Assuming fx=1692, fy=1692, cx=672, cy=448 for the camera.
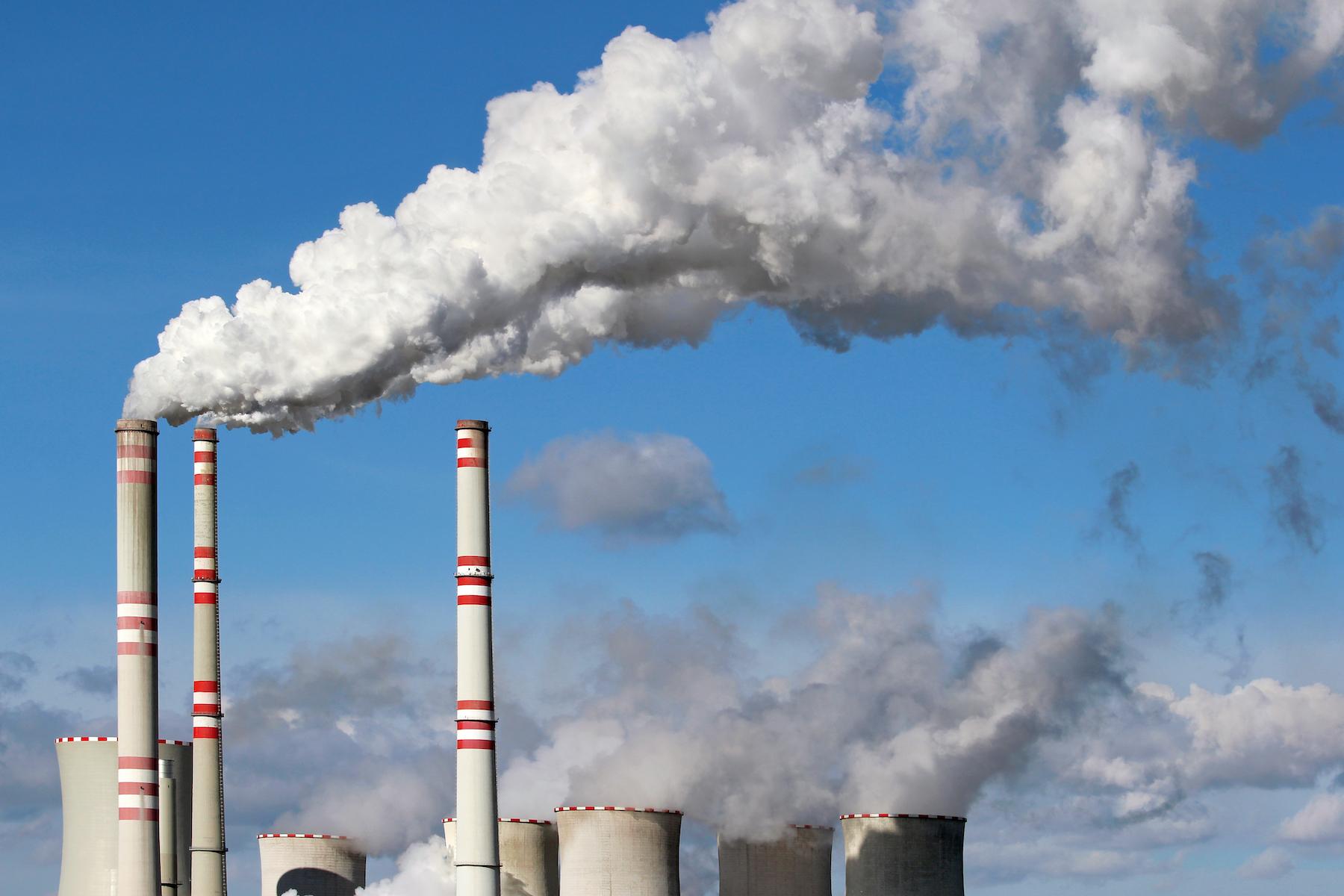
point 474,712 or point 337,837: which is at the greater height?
point 474,712

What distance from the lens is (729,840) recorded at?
127 feet

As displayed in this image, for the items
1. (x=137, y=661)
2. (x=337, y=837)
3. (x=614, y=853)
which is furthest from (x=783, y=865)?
(x=137, y=661)

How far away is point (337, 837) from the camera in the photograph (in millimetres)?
40281

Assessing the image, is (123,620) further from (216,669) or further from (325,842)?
(325,842)

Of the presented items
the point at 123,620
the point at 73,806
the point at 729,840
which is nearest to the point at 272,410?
the point at 123,620

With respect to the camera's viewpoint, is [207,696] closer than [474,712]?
No

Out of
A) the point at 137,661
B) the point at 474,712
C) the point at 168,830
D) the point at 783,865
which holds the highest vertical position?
the point at 137,661

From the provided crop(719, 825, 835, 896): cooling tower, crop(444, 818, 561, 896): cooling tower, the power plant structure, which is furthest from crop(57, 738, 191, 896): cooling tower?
crop(719, 825, 835, 896): cooling tower

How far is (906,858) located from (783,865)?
17.9ft

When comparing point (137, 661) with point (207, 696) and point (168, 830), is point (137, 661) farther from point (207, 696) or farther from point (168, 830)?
point (207, 696)

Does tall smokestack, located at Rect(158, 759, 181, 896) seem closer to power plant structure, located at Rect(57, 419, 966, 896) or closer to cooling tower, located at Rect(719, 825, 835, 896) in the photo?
power plant structure, located at Rect(57, 419, 966, 896)

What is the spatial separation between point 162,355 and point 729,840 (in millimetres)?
20421

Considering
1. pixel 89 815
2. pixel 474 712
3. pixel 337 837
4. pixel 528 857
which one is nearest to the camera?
pixel 474 712

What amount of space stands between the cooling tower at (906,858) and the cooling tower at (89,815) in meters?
13.4
